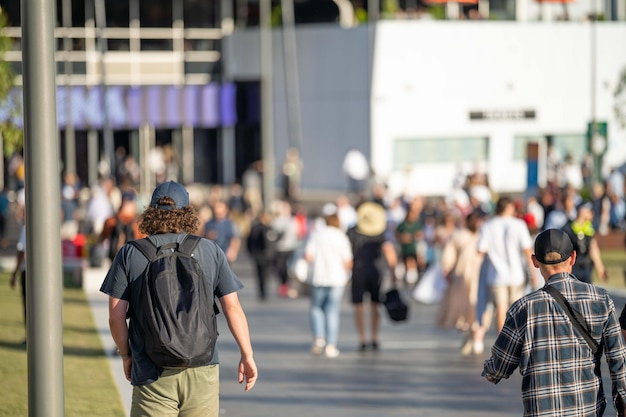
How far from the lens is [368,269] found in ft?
46.9

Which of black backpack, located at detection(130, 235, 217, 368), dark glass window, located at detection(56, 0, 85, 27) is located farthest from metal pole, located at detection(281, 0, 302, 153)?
black backpack, located at detection(130, 235, 217, 368)

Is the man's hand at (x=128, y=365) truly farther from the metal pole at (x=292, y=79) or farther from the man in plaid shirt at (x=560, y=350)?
the metal pole at (x=292, y=79)

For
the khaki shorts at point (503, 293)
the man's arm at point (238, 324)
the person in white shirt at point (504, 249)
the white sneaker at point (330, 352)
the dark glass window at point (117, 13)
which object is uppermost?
the dark glass window at point (117, 13)

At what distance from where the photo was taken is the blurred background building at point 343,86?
4391 centimetres

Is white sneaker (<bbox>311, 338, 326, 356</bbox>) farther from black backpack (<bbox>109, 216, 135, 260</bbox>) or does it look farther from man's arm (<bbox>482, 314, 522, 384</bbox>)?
man's arm (<bbox>482, 314, 522, 384</bbox>)

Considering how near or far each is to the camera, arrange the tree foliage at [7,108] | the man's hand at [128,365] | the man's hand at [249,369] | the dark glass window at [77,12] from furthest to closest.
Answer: the dark glass window at [77,12], the tree foliage at [7,108], the man's hand at [249,369], the man's hand at [128,365]

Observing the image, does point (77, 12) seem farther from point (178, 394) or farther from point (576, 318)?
point (576, 318)

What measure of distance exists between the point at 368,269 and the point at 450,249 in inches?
43.2

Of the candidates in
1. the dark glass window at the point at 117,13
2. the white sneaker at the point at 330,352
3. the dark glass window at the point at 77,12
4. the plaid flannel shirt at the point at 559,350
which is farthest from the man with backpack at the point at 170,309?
the dark glass window at the point at 117,13

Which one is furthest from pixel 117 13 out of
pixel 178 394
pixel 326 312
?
pixel 178 394

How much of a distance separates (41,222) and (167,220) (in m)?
0.57

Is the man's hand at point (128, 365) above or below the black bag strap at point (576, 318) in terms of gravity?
below

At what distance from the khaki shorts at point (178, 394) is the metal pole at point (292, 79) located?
4054cm

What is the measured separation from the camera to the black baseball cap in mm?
5785
